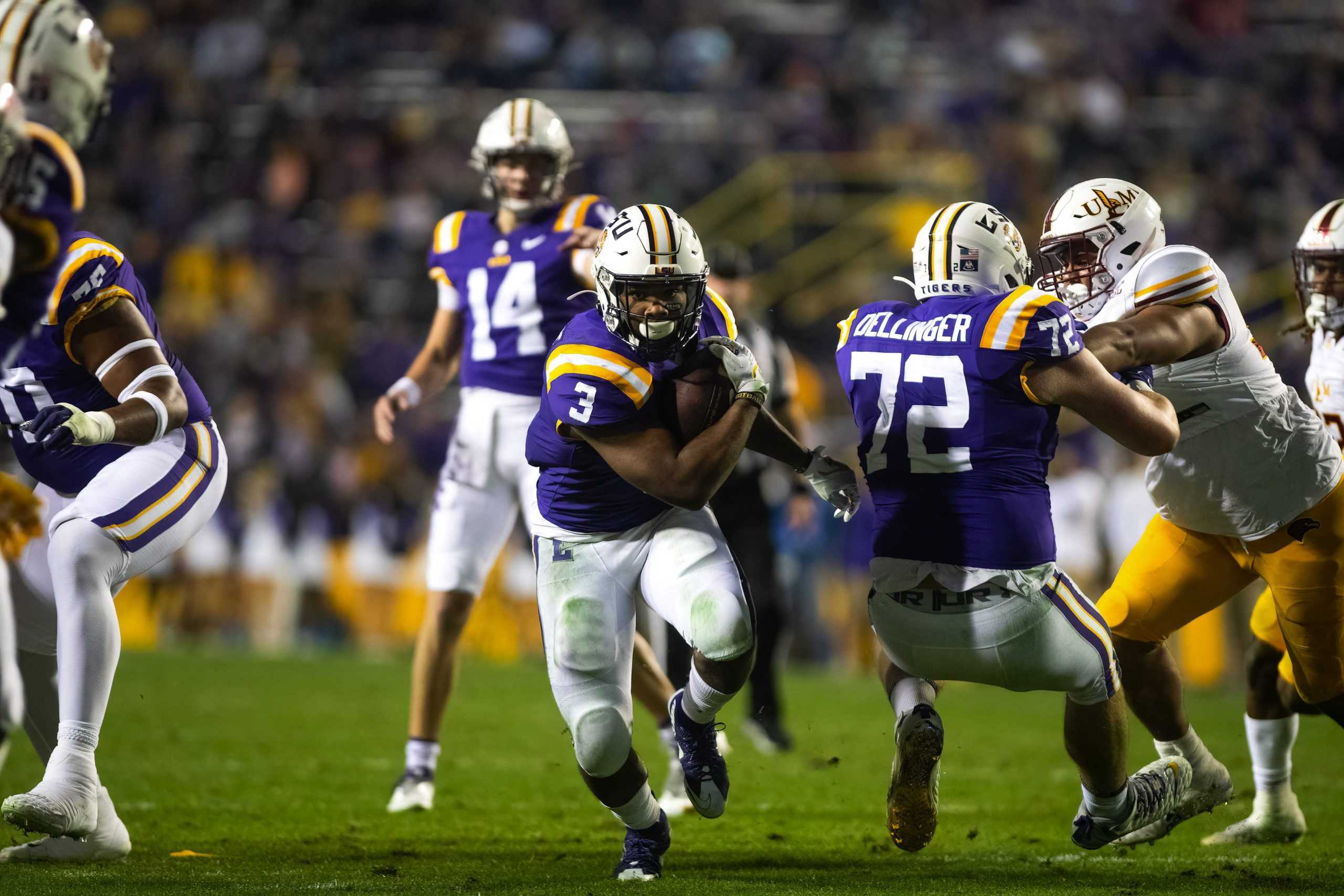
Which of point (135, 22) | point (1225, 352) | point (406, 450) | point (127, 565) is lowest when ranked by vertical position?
point (127, 565)

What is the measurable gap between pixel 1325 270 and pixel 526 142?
2.77m

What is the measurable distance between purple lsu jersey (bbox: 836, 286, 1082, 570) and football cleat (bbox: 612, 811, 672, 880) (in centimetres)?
99

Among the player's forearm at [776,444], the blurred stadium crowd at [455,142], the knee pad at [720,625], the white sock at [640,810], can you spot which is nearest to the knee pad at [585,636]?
the knee pad at [720,625]

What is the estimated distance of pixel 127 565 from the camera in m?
4.30

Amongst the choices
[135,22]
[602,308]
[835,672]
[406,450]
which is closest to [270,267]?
[406,450]

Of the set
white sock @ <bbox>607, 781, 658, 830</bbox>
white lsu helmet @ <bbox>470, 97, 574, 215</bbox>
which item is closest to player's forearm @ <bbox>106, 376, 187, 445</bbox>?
white sock @ <bbox>607, 781, 658, 830</bbox>

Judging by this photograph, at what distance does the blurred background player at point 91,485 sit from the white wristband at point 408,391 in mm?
1193

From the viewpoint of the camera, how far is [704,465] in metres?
3.99

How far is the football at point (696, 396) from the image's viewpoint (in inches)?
164

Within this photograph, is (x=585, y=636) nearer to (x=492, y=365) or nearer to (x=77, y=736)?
(x=77, y=736)

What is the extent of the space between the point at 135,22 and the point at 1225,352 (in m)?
15.2

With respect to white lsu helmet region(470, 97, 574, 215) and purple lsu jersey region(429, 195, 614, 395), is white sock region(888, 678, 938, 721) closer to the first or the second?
purple lsu jersey region(429, 195, 614, 395)

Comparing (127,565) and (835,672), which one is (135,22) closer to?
(835,672)

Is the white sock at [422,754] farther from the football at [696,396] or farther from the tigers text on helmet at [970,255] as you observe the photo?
the tigers text on helmet at [970,255]
